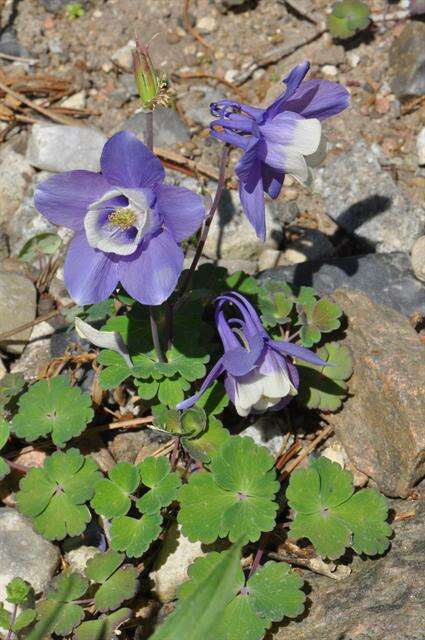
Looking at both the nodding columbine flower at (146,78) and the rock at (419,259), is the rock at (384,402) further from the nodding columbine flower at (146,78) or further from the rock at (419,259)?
the nodding columbine flower at (146,78)

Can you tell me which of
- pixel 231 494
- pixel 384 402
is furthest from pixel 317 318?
pixel 231 494

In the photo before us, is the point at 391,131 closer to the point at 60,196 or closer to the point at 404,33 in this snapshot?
the point at 404,33

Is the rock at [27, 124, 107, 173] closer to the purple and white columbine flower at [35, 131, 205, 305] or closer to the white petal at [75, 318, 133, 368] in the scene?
the white petal at [75, 318, 133, 368]

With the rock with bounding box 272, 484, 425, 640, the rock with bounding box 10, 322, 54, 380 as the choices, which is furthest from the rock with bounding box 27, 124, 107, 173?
the rock with bounding box 272, 484, 425, 640

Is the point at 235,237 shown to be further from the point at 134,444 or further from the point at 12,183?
the point at 12,183

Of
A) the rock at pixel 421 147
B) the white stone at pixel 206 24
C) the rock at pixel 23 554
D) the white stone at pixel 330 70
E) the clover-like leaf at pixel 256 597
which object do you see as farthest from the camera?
the white stone at pixel 206 24

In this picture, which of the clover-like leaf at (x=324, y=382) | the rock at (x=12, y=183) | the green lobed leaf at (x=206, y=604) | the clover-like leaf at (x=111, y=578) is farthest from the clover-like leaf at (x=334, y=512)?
the rock at (x=12, y=183)
